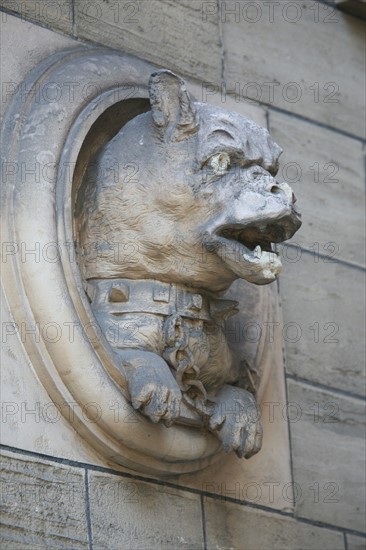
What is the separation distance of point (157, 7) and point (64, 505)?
1.65 m

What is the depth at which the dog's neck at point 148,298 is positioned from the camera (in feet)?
15.7

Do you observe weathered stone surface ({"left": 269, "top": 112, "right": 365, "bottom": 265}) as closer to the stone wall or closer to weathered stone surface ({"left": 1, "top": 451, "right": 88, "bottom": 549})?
the stone wall

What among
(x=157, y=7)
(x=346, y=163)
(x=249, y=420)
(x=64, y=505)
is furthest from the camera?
(x=346, y=163)

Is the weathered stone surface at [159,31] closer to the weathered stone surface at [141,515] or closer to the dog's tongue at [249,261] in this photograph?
the dog's tongue at [249,261]

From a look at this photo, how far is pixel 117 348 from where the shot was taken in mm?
4723

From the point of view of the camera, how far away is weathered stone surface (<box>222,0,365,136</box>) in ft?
18.3

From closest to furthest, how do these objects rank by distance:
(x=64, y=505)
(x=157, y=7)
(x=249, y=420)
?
(x=64, y=505) → (x=249, y=420) → (x=157, y=7)

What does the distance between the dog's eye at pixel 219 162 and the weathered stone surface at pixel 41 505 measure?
2.88 ft

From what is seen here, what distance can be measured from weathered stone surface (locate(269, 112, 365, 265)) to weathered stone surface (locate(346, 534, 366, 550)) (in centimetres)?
89

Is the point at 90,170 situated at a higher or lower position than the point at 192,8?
lower

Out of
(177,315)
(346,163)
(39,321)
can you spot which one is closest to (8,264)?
(39,321)

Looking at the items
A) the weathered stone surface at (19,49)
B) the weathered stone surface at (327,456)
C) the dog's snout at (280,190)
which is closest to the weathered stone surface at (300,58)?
the weathered stone surface at (19,49)

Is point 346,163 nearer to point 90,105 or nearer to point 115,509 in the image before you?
point 90,105

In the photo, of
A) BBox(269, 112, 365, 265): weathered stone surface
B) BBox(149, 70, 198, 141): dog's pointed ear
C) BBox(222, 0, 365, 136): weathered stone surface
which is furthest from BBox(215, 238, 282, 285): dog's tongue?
BBox(222, 0, 365, 136): weathered stone surface
